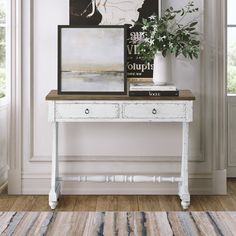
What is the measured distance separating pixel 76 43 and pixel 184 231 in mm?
1564

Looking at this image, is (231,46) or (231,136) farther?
(231,136)

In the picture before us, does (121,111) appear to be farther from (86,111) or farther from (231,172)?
(231,172)

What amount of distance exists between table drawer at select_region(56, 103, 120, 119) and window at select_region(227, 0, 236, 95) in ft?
4.62

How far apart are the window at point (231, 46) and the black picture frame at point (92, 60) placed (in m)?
1.16

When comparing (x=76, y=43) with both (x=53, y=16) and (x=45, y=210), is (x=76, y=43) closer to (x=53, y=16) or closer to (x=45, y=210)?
(x=53, y=16)

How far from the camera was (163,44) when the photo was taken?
4.18 meters

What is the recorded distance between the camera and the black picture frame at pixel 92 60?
414 centimetres

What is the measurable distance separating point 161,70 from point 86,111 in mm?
649

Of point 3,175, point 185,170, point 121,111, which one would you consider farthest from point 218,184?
point 3,175

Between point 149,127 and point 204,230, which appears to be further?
point 149,127

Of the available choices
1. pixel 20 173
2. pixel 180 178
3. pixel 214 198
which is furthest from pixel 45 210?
pixel 214 198

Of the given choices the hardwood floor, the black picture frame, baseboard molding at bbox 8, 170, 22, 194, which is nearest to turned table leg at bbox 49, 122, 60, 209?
the hardwood floor

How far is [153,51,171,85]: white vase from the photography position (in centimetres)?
421

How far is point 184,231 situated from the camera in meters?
3.55
